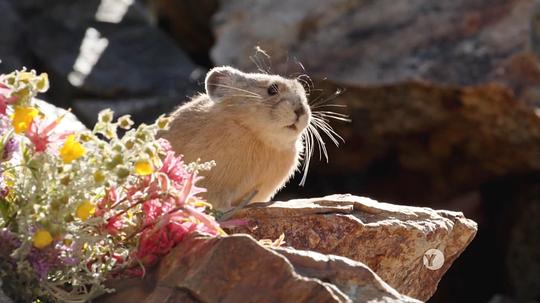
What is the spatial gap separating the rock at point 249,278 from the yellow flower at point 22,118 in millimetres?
718

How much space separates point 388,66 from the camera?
393 inches

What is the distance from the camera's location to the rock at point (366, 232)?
4930 millimetres

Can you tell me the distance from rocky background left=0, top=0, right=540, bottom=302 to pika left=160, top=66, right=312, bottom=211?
3181 millimetres

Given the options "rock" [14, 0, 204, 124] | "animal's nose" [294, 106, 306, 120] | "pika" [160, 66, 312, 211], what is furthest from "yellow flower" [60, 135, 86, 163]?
"rock" [14, 0, 204, 124]

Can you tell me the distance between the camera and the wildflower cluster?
352 centimetres

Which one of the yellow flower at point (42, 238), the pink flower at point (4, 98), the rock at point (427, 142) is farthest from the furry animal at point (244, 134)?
the rock at point (427, 142)

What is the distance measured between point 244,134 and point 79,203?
9.25ft

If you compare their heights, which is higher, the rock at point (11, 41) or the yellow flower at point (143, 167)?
the yellow flower at point (143, 167)

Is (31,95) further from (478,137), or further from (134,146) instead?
(478,137)

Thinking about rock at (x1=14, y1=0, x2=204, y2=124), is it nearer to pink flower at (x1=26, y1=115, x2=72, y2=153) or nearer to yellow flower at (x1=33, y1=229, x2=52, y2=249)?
pink flower at (x1=26, y1=115, x2=72, y2=153)

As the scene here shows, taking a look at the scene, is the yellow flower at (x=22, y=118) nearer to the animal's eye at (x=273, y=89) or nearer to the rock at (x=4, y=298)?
the rock at (x=4, y=298)

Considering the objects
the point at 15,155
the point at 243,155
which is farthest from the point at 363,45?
the point at 15,155

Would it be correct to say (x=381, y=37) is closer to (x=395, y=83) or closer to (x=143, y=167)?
(x=395, y=83)

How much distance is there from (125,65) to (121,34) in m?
0.65
